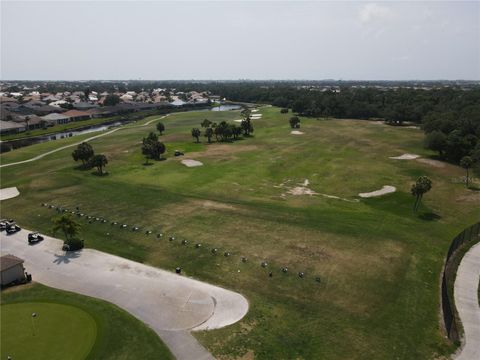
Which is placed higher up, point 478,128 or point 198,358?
point 478,128

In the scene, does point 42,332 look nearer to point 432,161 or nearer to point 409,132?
point 432,161

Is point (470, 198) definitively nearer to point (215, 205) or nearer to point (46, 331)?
point (215, 205)

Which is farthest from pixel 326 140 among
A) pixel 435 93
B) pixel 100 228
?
pixel 435 93

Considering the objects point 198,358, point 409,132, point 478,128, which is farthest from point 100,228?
point 409,132

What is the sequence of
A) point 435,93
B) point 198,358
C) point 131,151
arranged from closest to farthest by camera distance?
point 198,358
point 131,151
point 435,93

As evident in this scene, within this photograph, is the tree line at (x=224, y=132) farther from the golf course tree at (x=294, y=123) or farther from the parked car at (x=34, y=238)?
the parked car at (x=34, y=238)

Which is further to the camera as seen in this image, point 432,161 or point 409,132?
point 409,132

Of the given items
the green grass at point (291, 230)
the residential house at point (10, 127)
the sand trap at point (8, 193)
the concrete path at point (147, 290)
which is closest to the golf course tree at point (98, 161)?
the green grass at point (291, 230)

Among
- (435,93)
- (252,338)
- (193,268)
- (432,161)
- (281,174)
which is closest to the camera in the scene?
(252,338)
